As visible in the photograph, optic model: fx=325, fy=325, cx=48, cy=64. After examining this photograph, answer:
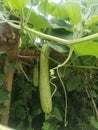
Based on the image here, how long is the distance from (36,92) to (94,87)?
18 cm

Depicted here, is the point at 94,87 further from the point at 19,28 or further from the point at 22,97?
the point at 19,28

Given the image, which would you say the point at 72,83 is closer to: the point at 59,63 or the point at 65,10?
the point at 59,63

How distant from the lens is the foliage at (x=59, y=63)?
→ 0.61 m

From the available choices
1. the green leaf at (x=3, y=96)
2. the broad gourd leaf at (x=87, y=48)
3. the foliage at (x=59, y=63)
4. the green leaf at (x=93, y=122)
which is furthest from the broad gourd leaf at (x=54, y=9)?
the green leaf at (x=93, y=122)

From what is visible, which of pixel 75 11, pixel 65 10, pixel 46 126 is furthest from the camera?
pixel 46 126

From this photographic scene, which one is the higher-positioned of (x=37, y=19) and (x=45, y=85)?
(x=37, y=19)

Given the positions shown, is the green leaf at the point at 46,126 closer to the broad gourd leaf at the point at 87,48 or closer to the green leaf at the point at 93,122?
the green leaf at the point at 93,122

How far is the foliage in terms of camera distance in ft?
2.01

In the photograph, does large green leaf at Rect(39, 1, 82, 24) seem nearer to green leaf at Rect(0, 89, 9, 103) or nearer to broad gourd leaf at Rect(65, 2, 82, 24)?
broad gourd leaf at Rect(65, 2, 82, 24)

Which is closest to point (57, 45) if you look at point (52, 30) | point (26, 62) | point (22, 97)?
point (52, 30)

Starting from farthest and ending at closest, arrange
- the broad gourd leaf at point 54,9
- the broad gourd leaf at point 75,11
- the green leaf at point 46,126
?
the green leaf at point 46,126
the broad gourd leaf at point 54,9
the broad gourd leaf at point 75,11

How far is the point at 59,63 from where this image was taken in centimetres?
76

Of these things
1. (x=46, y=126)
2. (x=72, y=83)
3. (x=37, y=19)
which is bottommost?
(x=46, y=126)

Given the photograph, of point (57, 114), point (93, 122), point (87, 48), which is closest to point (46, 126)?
point (57, 114)
